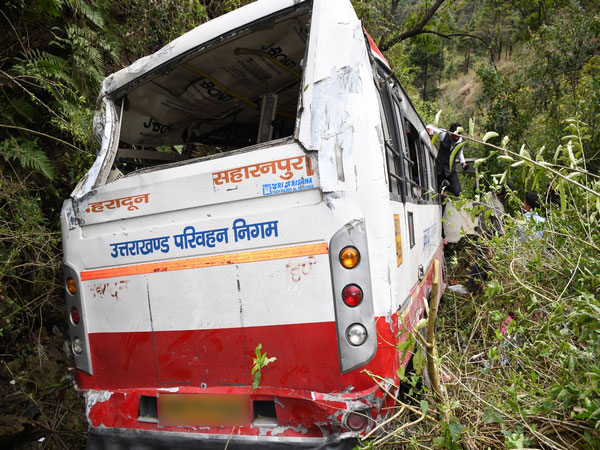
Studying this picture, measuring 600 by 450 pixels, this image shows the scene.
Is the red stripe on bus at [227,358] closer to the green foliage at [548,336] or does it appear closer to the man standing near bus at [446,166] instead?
the green foliage at [548,336]

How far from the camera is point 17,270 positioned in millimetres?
4578

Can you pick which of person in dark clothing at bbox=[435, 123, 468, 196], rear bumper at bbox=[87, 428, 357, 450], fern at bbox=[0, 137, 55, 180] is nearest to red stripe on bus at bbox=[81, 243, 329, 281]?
rear bumper at bbox=[87, 428, 357, 450]

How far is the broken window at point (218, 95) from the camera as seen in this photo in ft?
9.53

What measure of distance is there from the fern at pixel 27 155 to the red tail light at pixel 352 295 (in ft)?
13.0

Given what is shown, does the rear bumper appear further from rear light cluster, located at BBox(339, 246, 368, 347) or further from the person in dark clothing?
the person in dark clothing

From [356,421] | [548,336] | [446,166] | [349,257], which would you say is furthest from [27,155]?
[446,166]

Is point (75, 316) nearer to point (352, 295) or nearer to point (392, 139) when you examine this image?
point (352, 295)

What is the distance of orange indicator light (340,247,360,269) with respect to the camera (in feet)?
7.30

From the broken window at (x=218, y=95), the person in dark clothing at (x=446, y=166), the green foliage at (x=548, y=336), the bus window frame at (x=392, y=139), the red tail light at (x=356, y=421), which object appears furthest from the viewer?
the person in dark clothing at (x=446, y=166)

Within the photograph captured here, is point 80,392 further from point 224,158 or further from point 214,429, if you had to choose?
point 224,158

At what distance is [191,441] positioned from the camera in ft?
7.98

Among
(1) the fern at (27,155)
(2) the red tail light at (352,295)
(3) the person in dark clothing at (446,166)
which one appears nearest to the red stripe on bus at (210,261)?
(2) the red tail light at (352,295)

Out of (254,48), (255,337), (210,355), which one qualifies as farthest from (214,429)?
(254,48)

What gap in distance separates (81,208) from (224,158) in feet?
3.79
